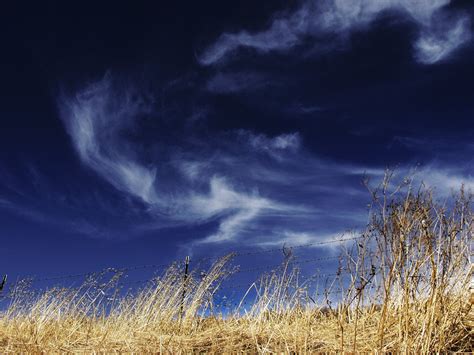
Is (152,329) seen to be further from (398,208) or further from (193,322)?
(398,208)

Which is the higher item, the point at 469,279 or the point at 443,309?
the point at 469,279

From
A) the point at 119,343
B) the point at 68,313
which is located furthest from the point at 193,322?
the point at 68,313

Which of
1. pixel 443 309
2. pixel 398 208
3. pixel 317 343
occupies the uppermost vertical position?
pixel 398 208

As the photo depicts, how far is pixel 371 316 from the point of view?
145 inches

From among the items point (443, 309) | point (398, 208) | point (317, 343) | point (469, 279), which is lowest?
point (317, 343)

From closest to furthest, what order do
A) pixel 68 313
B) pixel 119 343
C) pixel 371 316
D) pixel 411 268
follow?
pixel 411 268, pixel 371 316, pixel 119 343, pixel 68 313

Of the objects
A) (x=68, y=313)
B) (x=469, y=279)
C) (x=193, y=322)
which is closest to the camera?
(x=469, y=279)

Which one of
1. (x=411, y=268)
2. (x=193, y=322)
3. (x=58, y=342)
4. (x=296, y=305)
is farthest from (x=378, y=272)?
(x=58, y=342)

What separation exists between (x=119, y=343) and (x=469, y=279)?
10.8ft

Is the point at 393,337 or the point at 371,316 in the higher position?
the point at 371,316

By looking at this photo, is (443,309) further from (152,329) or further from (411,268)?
(152,329)

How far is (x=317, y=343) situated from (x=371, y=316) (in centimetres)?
69

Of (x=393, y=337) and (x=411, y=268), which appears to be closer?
(x=411, y=268)

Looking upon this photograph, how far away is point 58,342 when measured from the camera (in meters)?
4.42
